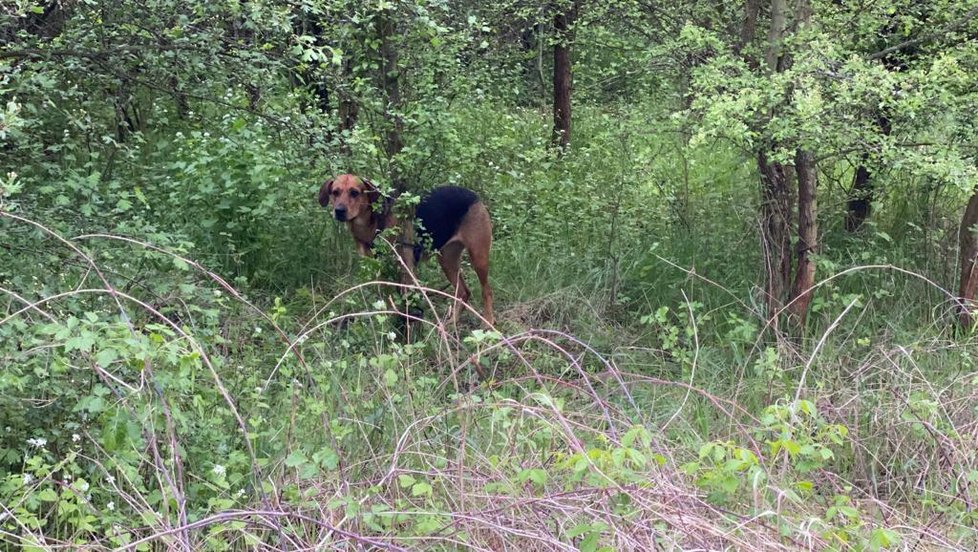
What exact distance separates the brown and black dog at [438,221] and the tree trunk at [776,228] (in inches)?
77.8

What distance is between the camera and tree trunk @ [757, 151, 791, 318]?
6.58 m

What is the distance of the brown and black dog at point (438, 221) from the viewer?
666 cm

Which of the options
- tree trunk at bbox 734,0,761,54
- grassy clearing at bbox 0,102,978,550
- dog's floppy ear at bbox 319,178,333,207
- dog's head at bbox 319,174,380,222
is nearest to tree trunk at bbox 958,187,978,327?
grassy clearing at bbox 0,102,978,550

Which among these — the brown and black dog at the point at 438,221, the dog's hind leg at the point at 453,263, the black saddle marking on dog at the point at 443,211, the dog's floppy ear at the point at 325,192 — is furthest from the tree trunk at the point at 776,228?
the dog's floppy ear at the point at 325,192

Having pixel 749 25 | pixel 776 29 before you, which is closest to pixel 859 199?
pixel 749 25

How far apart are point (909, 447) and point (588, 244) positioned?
381 centimetres

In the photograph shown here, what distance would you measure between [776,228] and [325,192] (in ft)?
10.2

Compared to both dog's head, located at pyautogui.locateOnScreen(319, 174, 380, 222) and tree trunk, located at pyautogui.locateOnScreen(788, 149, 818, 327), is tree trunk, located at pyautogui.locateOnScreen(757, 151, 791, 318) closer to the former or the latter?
tree trunk, located at pyautogui.locateOnScreen(788, 149, 818, 327)

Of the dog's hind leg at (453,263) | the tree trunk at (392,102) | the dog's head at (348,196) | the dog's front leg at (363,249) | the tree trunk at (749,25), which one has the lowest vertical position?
Answer: the dog's hind leg at (453,263)

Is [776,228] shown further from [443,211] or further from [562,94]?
[562,94]

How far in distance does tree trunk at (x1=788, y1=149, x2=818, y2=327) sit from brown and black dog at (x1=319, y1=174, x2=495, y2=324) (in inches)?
83.8

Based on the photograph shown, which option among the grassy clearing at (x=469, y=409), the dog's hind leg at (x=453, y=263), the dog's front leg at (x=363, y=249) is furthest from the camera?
the dog's hind leg at (x=453, y=263)

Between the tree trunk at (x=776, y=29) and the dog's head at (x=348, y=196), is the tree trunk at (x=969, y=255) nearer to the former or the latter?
the tree trunk at (x=776, y=29)

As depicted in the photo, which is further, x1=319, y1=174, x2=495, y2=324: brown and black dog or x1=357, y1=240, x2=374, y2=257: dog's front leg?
x1=357, y1=240, x2=374, y2=257: dog's front leg
